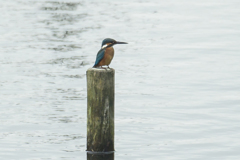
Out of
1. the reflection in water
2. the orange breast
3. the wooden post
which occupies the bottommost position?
the reflection in water

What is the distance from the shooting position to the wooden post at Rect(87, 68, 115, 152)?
10195 mm

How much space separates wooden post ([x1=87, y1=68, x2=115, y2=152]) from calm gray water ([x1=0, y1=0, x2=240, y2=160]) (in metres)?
0.39

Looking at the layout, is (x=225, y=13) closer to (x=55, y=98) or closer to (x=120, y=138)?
(x=55, y=98)

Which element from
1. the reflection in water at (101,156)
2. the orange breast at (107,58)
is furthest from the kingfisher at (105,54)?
the reflection in water at (101,156)

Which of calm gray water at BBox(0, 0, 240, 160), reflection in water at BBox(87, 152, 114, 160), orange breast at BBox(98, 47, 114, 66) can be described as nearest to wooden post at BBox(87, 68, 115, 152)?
reflection in water at BBox(87, 152, 114, 160)

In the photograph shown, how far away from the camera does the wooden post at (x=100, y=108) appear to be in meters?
10.2

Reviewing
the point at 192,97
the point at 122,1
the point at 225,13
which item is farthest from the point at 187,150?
the point at 122,1

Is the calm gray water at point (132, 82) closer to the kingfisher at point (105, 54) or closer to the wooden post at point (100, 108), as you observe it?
the wooden post at point (100, 108)

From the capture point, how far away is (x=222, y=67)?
19562 millimetres

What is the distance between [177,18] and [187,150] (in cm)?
2070

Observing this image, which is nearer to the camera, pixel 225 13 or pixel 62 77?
pixel 62 77

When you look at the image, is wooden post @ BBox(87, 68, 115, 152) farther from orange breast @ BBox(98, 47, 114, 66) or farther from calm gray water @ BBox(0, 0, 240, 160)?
orange breast @ BBox(98, 47, 114, 66)

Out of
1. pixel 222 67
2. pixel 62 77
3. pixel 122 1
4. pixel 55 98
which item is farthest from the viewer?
pixel 122 1

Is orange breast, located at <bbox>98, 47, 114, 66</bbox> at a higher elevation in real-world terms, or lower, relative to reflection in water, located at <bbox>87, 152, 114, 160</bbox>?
higher
